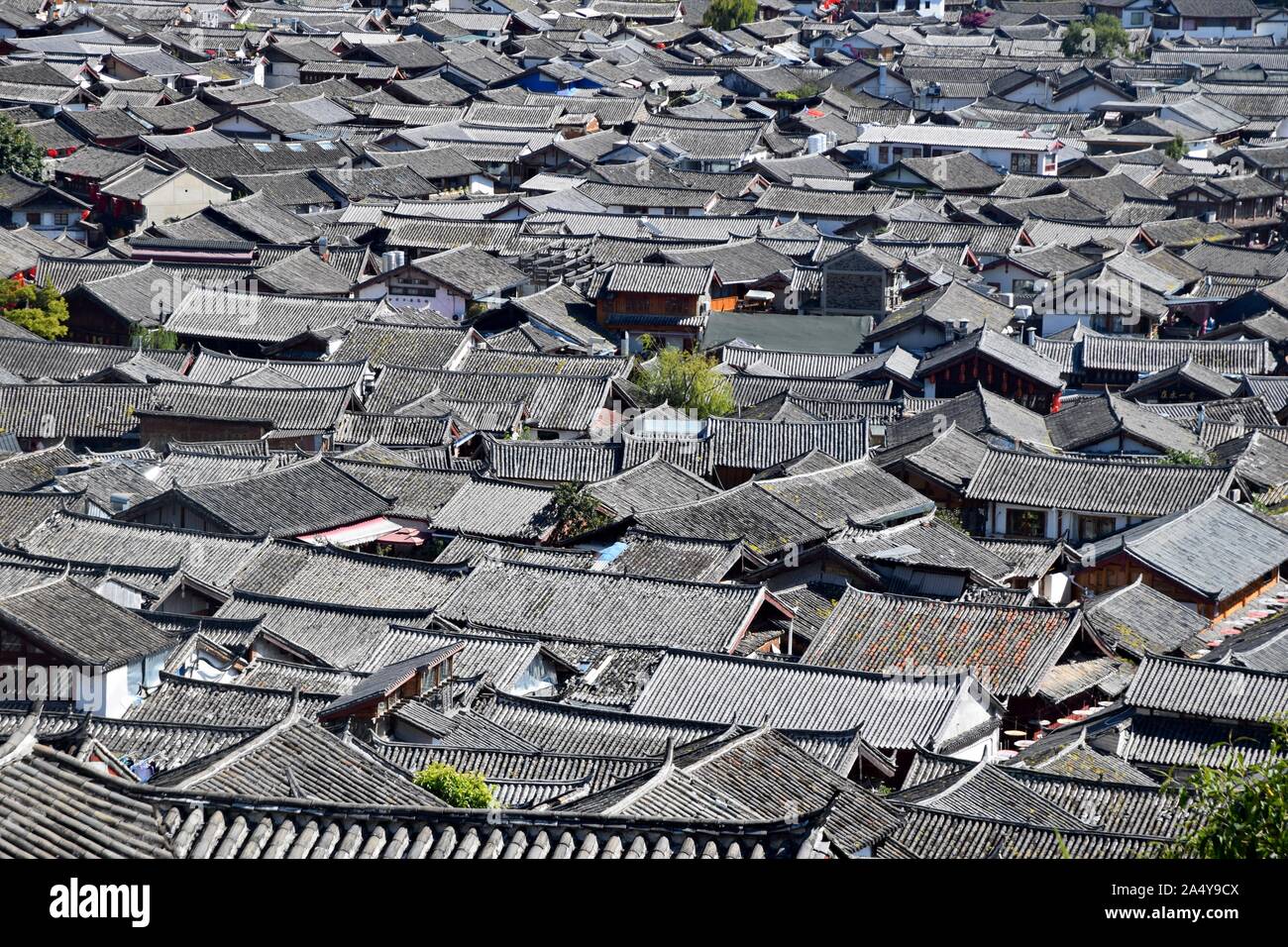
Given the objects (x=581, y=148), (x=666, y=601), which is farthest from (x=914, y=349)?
(x=581, y=148)

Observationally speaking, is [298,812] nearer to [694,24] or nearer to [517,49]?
[517,49]

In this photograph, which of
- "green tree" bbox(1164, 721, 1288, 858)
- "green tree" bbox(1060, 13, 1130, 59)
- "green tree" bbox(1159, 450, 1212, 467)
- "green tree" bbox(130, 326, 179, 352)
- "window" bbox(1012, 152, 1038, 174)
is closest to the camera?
"green tree" bbox(1164, 721, 1288, 858)

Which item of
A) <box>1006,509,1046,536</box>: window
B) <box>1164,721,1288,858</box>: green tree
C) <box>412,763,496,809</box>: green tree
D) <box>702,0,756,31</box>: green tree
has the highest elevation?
<box>1164,721,1288,858</box>: green tree

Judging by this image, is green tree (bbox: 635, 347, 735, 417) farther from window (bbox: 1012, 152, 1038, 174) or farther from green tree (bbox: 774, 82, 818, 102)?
green tree (bbox: 774, 82, 818, 102)

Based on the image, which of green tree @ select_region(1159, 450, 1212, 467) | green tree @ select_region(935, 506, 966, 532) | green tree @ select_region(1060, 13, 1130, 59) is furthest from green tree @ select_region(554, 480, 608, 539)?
green tree @ select_region(1060, 13, 1130, 59)

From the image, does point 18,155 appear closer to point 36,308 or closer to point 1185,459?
point 36,308

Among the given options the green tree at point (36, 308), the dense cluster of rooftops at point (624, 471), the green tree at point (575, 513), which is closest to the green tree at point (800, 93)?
the dense cluster of rooftops at point (624, 471)

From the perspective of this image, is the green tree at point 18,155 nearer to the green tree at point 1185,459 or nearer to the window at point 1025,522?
the window at point 1025,522
